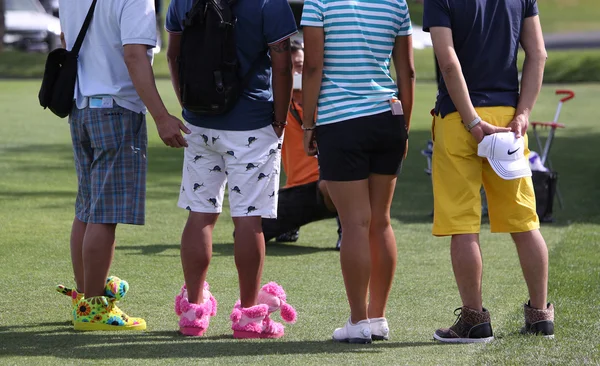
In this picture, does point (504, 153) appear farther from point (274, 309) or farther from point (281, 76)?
point (274, 309)

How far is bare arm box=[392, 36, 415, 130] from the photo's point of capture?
547 cm

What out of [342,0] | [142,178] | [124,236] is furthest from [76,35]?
[124,236]

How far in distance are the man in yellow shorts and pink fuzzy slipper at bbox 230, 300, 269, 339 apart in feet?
2.92

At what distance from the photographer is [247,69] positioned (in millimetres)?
5543

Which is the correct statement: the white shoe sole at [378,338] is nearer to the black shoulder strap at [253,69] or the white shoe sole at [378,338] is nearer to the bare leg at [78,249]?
the black shoulder strap at [253,69]

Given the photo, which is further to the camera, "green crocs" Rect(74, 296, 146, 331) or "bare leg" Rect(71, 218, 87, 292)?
"bare leg" Rect(71, 218, 87, 292)

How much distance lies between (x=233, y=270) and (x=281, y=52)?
8.05ft

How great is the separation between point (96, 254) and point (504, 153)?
2.16 m

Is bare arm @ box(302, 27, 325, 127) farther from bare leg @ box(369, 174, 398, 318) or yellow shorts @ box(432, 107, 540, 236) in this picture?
yellow shorts @ box(432, 107, 540, 236)

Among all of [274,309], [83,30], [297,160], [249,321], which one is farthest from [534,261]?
[297,160]

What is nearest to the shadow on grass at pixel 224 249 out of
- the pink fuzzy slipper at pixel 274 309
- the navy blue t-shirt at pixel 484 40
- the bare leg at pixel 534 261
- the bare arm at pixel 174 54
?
the pink fuzzy slipper at pixel 274 309

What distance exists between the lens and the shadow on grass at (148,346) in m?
5.26

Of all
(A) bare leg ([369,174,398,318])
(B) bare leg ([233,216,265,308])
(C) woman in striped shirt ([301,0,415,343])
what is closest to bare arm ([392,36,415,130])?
(C) woman in striped shirt ([301,0,415,343])

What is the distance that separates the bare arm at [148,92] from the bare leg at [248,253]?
52cm
